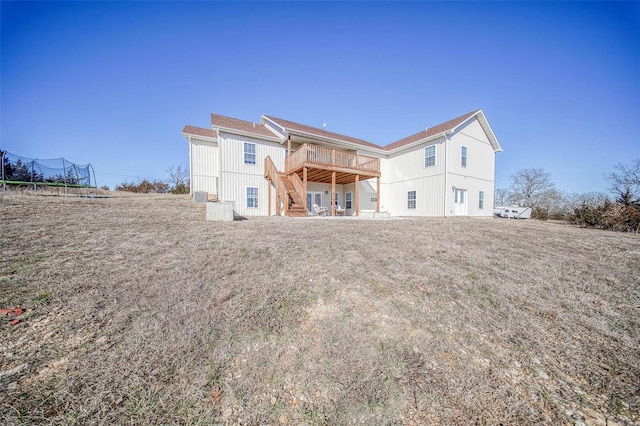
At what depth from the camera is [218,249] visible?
4.98 metres

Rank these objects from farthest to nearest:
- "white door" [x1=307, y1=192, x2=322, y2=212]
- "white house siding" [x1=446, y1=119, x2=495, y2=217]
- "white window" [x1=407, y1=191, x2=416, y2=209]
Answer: "white window" [x1=407, y1=191, x2=416, y2=209], "white door" [x1=307, y1=192, x2=322, y2=212], "white house siding" [x1=446, y1=119, x2=495, y2=217]

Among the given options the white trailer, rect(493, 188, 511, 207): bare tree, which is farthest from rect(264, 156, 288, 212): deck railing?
rect(493, 188, 511, 207): bare tree

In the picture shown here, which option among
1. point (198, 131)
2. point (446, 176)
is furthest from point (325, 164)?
point (198, 131)

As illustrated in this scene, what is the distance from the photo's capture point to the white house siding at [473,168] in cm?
1577

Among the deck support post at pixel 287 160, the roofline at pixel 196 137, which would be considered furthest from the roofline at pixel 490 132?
the roofline at pixel 196 137

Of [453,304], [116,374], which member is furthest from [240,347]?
[453,304]

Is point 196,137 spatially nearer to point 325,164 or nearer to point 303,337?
point 325,164

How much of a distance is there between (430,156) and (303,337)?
16.7 m

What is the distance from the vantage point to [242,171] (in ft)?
46.1

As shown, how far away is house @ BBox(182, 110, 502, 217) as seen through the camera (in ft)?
44.8

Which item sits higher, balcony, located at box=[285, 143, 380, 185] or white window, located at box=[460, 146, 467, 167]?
white window, located at box=[460, 146, 467, 167]

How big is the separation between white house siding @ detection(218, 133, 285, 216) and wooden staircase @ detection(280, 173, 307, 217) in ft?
3.78

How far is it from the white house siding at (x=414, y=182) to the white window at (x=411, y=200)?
0.19 meters

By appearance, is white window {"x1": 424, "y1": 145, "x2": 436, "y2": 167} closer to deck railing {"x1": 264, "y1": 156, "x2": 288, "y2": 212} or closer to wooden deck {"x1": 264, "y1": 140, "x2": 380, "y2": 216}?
wooden deck {"x1": 264, "y1": 140, "x2": 380, "y2": 216}
